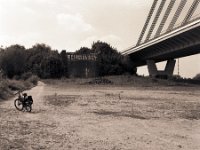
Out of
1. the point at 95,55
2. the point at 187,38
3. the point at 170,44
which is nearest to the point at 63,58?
the point at 95,55

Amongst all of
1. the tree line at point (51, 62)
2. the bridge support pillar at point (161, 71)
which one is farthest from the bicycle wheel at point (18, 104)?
the bridge support pillar at point (161, 71)

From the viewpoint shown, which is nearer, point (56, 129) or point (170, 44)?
point (56, 129)

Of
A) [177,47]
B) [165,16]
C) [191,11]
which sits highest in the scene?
[165,16]

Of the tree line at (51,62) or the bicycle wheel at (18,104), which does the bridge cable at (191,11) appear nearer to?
the tree line at (51,62)

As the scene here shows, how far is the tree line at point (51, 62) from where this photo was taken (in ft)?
301

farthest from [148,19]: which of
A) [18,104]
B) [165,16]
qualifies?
[18,104]

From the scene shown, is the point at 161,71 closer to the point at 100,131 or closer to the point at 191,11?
the point at 191,11

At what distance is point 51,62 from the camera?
315 ft

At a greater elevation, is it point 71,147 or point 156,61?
point 156,61

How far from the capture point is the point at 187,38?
227 feet

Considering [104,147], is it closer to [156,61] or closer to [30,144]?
[30,144]

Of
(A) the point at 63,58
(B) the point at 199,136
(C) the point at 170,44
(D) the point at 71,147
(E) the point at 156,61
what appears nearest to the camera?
(D) the point at 71,147

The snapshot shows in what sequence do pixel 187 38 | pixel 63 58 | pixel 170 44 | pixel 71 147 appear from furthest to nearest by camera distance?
pixel 63 58 → pixel 170 44 → pixel 187 38 → pixel 71 147

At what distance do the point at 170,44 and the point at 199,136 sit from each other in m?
65.4
